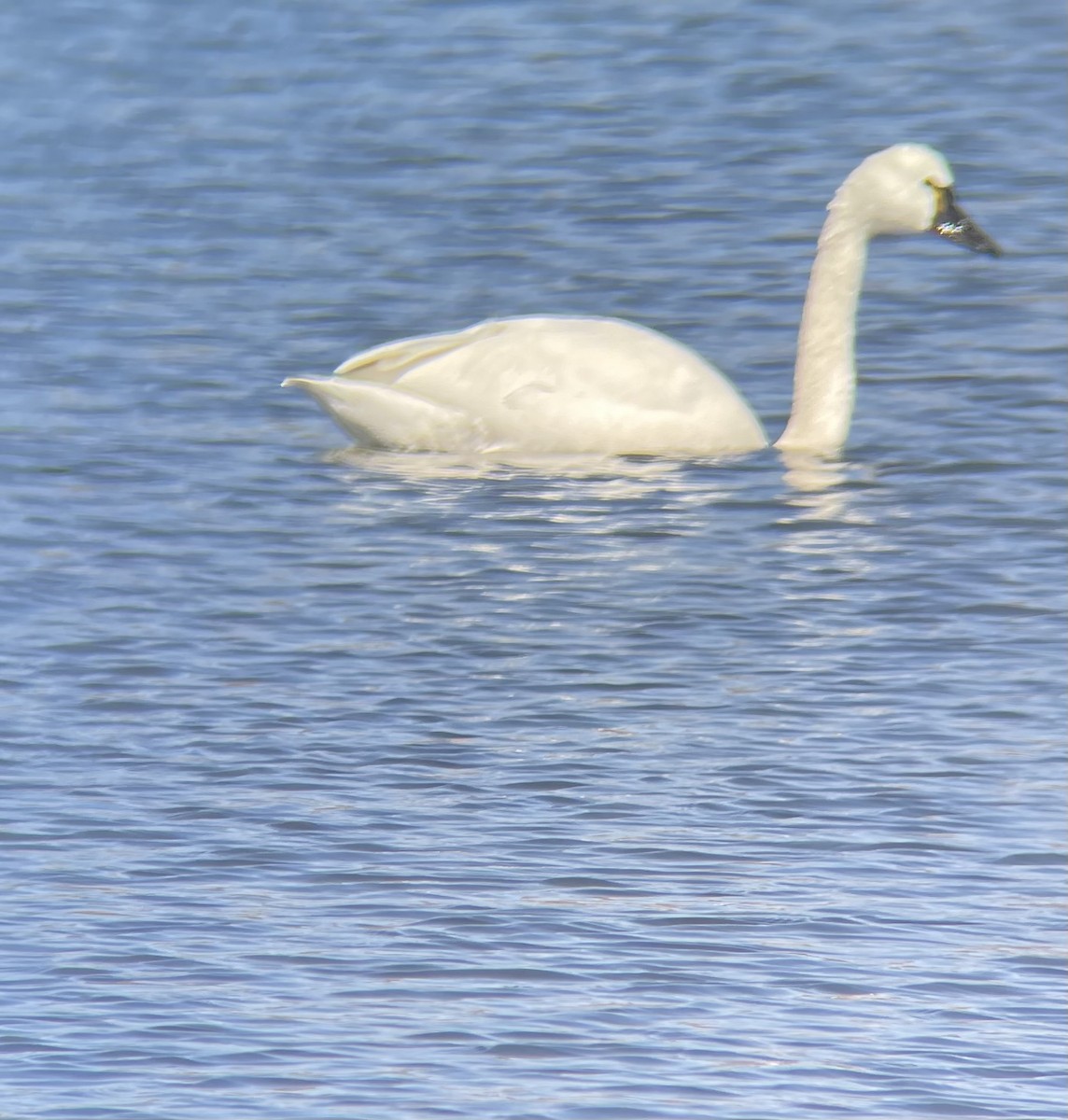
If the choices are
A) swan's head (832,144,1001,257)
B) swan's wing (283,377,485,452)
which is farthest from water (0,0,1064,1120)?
swan's head (832,144,1001,257)

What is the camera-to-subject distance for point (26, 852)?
6.90m

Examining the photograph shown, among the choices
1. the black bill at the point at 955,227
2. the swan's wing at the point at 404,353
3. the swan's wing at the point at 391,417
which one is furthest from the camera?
the black bill at the point at 955,227

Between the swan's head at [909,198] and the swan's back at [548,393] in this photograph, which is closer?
the swan's back at [548,393]

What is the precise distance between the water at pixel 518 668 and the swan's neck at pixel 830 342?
29 centimetres

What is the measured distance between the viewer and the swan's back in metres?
11.8

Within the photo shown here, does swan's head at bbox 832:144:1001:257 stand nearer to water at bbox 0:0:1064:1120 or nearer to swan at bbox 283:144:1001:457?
water at bbox 0:0:1064:1120

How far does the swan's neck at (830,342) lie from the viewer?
11930 mm

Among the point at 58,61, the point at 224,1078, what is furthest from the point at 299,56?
the point at 224,1078

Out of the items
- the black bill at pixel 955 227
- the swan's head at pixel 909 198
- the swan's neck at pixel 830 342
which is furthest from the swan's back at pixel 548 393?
the black bill at pixel 955 227

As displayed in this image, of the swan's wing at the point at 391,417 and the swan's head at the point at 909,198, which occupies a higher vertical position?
the swan's head at the point at 909,198

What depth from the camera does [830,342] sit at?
40.4 ft

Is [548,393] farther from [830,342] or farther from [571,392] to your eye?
[830,342]

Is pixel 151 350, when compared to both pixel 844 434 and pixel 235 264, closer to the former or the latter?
pixel 235 264

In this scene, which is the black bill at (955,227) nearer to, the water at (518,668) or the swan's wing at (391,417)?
the water at (518,668)
